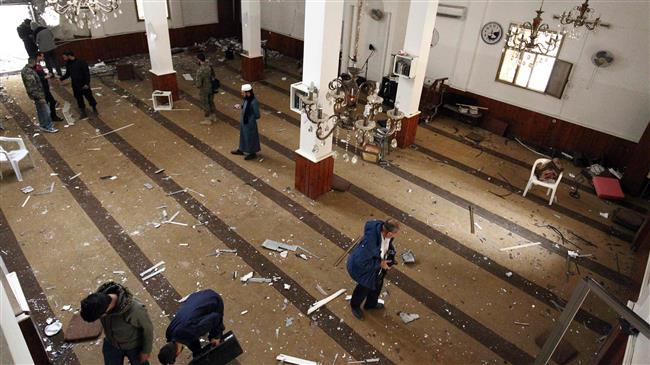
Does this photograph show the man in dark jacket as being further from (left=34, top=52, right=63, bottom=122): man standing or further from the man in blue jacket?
(left=34, top=52, right=63, bottom=122): man standing

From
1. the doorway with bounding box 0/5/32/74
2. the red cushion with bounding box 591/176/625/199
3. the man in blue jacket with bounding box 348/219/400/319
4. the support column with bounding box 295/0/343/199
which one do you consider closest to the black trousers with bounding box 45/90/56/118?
the doorway with bounding box 0/5/32/74

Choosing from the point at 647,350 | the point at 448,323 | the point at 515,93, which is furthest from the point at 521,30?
the point at 647,350

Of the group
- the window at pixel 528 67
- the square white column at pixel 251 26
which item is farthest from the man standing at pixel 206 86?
the window at pixel 528 67

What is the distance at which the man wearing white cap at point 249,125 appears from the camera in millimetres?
7996

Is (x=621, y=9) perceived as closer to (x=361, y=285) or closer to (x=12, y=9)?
(x=361, y=285)

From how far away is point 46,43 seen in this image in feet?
37.2

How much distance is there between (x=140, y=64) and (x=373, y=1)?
7926 mm

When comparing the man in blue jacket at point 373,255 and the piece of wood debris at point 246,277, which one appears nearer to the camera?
the man in blue jacket at point 373,255

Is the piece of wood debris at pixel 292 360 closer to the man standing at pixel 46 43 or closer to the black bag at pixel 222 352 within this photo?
the black bag at pixel 222 352

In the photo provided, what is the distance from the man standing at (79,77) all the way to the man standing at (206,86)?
2583 mm

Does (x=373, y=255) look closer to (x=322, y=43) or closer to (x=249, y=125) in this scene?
(x=322, y=43)

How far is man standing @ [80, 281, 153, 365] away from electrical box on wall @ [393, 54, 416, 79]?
23.1 ft

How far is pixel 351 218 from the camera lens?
715cm

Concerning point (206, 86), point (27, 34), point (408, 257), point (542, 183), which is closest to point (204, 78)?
point (206, 86)
